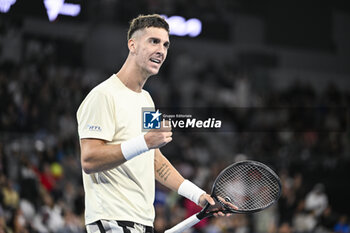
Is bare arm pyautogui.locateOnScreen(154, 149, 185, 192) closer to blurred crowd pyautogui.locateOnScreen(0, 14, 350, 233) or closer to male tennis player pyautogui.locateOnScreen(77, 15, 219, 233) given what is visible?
male tennis player pyautogui.locateOnScreen(77, 15, 219, 233)

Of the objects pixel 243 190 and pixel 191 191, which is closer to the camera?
pixel 191 191

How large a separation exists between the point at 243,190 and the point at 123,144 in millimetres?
1337

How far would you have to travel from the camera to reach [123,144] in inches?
158

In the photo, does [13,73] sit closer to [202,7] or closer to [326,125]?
[202,7]

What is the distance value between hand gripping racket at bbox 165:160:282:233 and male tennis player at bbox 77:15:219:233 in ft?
1.49

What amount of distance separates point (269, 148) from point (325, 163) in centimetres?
159

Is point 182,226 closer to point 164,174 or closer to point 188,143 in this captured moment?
Answer: point 164,174

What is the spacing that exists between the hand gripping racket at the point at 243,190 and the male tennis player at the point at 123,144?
46cm

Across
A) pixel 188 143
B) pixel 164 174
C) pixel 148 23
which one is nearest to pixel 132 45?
pixel 148 23

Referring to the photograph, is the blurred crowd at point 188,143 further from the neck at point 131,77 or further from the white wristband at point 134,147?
the white wristband at point 134,147

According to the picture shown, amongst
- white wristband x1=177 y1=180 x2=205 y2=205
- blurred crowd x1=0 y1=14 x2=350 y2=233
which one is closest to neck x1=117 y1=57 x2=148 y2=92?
white wristband x1=177 y1=180 x2=205 y2=205

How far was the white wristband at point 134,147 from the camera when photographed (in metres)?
3.93

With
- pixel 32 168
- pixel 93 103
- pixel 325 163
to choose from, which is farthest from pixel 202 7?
pixel 93 103

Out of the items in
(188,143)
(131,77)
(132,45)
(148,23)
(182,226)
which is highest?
(148,23)
